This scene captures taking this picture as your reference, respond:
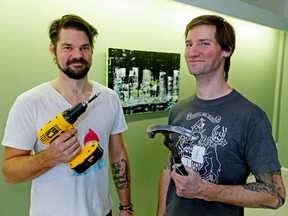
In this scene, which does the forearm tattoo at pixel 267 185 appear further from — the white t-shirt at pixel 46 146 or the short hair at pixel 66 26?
the short hair at pixel 66 26

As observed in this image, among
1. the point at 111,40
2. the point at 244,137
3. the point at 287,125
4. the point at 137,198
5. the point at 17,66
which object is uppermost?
the point at 111,40

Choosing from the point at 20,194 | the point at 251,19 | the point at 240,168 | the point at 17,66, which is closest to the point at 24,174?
the point at 20,194

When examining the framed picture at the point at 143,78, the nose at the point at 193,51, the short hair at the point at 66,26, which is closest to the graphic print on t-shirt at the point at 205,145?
the nose at the point at 193,51

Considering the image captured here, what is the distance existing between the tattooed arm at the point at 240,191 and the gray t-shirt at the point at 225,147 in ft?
0.17

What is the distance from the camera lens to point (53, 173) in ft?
3.78

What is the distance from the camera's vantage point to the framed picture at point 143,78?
1794 mm

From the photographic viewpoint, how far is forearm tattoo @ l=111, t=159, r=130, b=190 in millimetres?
1418

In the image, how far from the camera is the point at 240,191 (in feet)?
3.38

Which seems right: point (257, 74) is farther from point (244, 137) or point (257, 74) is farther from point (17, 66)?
point (17, 66)

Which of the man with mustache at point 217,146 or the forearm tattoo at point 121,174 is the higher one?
the man with mustache at point 217,146

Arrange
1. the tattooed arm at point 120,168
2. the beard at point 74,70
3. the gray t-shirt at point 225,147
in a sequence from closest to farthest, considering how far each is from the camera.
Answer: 1. the gray t-shirt at point 225,147
2. the beard at point 74,70
3. the tattooed arm at point 120,168

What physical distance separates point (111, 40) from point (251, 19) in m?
1.13

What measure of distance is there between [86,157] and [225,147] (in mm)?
557

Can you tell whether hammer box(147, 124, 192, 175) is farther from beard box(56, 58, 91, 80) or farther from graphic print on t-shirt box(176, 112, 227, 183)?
beard box(56, 58, 91, 80)
